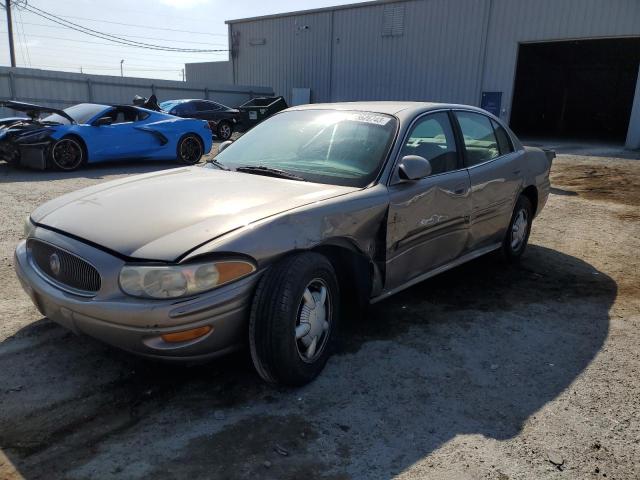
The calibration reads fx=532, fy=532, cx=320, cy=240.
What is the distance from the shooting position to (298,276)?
2730mm

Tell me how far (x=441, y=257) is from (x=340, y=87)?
24.4 metres

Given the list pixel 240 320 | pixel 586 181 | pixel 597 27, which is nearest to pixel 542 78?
pixel 597 27

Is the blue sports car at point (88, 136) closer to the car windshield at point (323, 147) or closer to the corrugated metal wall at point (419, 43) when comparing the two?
the car windshield at point (323, 147)

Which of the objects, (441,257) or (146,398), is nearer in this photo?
(146,398)

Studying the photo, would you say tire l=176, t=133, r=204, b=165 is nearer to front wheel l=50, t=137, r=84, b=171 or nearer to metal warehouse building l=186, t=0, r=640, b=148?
front wheel l=50, t=137, r=84, b=171

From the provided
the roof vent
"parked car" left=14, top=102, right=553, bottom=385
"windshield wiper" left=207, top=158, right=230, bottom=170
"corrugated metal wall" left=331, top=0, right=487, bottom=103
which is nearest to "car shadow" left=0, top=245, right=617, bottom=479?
"parked car" left=14, top=102, right=553, bottom=385

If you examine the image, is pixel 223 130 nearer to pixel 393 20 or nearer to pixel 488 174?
pixel 393 20

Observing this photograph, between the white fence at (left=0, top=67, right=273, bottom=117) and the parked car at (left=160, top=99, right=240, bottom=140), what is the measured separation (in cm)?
468

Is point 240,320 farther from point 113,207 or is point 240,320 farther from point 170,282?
point 113,207

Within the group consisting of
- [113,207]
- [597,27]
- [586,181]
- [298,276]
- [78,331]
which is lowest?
[586,181]

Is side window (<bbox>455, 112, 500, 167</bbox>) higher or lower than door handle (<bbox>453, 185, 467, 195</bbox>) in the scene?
higher

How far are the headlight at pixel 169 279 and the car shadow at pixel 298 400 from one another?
0.66 meters

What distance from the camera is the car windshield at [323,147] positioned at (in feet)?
11.5

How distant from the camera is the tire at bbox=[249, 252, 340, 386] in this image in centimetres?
265
